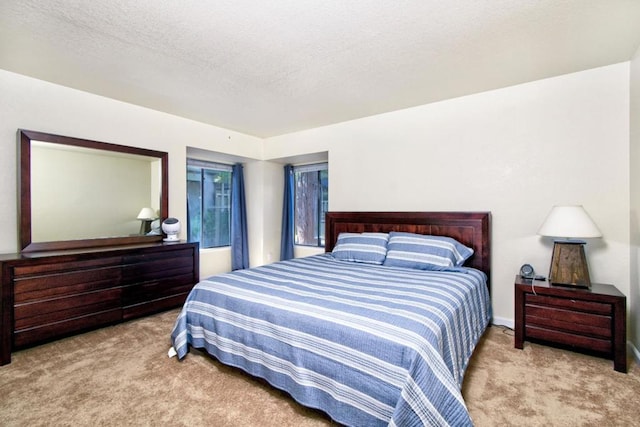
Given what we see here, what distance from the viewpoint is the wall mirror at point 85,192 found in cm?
287

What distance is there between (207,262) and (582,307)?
16.1 ft

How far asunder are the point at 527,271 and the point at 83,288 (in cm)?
417

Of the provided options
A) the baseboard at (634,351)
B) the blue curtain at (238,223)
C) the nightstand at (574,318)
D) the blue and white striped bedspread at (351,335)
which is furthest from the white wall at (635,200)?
the blue curtain at (238,223)

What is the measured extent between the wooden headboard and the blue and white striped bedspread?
539mm

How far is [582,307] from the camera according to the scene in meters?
2.34

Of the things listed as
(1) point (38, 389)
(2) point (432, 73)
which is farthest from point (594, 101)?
(1) point (38, 389)

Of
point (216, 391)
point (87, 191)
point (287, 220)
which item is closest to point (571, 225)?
point (216, 391)

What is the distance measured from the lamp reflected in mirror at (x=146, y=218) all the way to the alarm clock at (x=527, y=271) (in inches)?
165

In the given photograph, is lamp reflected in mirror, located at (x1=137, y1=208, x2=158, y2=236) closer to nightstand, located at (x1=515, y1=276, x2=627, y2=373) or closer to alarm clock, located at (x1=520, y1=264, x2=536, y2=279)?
nightstand, located at (x1=515, y1=276, x2=627, y2=373)

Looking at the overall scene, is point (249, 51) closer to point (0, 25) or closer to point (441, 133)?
point (0, 25)

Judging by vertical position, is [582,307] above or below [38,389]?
above

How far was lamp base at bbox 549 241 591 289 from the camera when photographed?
8.04 ft

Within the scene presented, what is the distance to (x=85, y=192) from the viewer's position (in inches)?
129

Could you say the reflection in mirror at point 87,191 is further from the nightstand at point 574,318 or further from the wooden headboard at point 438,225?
the nightstand at point 574,318
